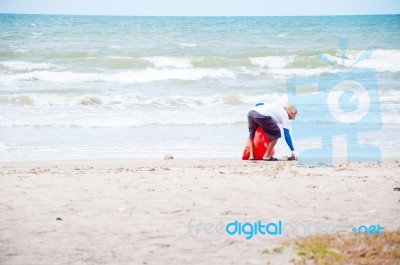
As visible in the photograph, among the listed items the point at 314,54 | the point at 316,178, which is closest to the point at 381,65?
the point at 314,54

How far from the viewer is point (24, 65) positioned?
21.5m

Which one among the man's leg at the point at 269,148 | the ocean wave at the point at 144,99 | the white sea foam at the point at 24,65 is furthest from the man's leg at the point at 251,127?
the white sea foam at the point at 24,65

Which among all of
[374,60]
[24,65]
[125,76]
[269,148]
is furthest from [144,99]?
[374,60]

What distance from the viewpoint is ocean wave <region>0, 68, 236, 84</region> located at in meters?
18.9

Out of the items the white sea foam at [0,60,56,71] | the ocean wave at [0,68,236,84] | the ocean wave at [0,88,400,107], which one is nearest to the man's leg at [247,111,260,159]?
the ocean wave at [0,88,400,107]

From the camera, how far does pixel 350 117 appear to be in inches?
483

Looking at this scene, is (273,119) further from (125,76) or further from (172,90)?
(125,76)

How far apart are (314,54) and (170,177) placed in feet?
69.9

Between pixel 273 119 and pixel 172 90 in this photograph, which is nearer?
pixel 273 119

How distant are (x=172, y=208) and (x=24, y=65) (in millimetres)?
18126

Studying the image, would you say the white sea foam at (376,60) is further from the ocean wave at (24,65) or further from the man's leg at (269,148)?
the man's leg at (269,148)

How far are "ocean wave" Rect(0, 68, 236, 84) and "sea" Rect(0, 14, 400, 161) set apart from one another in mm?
39

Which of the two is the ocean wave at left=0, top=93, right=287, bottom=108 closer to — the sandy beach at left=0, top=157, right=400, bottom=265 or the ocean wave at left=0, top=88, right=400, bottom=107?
the ocean wave at left=0, top=88, right=400, bottom=107

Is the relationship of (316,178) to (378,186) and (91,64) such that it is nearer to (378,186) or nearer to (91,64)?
(378,186)
